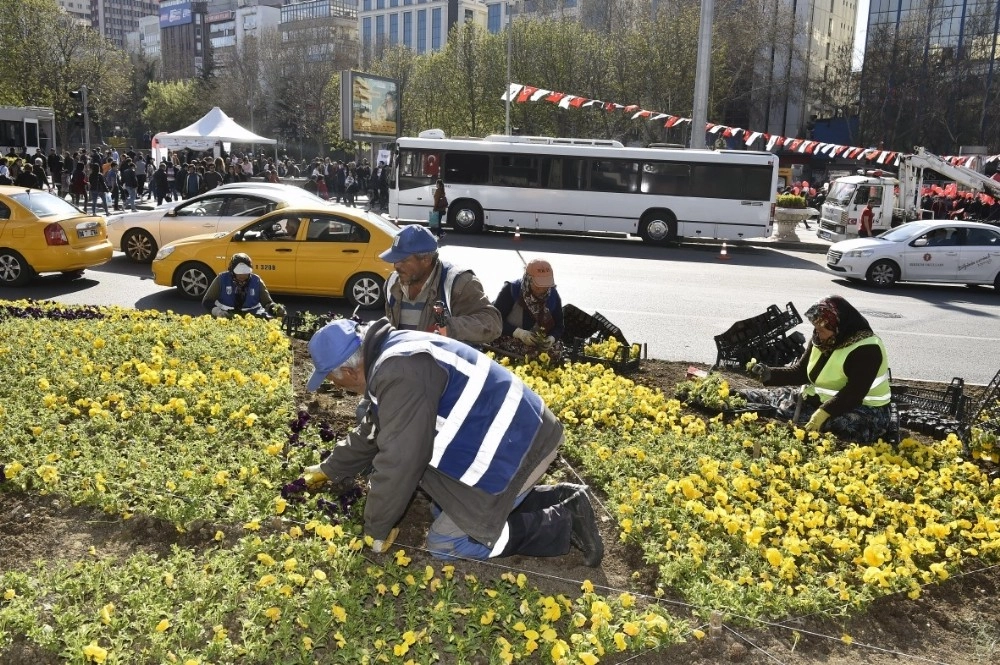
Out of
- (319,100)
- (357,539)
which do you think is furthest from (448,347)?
(319,100)

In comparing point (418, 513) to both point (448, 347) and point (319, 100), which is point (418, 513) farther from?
point (319, 100)

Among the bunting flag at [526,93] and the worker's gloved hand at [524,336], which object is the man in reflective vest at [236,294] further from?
the bunting flag at [526,93]

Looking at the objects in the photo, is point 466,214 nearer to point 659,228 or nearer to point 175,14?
point 659,228

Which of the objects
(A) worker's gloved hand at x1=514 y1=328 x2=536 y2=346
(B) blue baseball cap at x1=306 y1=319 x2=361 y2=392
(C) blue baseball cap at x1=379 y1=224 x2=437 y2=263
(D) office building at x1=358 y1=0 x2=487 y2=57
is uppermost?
(D) office building at x1=358 y1=0 x2=487 y2=57

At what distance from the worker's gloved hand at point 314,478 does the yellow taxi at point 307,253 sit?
7651 mm

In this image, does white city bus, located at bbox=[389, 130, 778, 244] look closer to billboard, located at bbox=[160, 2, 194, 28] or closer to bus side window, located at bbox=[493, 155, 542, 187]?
bus side window, located at bbox=[493, 155, 542, 187]

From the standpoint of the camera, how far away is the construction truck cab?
86.0 ft

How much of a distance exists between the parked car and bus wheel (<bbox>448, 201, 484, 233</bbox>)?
9039mm

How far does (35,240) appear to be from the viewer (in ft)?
43.0

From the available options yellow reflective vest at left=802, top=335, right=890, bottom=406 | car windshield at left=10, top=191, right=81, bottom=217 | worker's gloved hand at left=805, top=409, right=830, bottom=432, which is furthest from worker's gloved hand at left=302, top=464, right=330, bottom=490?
car windshield at left=10, top=191, right=81, bottom=217

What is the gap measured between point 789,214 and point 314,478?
76.8ft

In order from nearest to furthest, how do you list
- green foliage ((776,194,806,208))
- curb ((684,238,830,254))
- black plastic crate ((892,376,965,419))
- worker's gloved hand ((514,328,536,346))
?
black plastic crate ((892,376,965,419)) < worker's gloved hand ((514,328,536,346)) < curb ((684,238,830,254)) < green foliage ((776,194,806,208))

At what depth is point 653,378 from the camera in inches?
330

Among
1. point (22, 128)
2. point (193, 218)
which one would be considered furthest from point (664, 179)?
point (22, 128)
